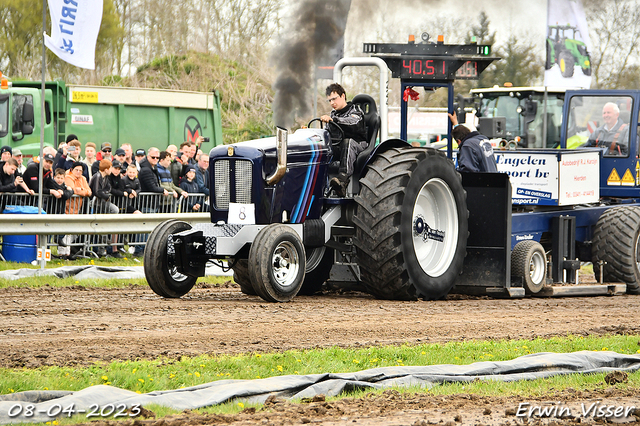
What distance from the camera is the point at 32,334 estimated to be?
23.1ft

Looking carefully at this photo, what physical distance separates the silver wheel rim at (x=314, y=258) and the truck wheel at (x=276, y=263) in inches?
37.2

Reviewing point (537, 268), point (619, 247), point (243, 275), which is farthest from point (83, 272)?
point (619, 247)

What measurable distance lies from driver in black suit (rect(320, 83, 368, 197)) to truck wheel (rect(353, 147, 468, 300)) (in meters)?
0.30

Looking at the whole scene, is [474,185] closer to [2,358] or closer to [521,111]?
[2,358]

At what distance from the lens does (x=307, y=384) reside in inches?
204

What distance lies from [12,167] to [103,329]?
7.63 metres

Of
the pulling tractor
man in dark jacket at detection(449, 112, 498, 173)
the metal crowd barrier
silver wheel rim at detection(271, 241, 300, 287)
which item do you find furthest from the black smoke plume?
silver wheel rim at detection(271, 241, 300, 287)

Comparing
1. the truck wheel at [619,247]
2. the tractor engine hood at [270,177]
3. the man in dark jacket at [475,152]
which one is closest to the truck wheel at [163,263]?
the tractor engine hood at [270,177]

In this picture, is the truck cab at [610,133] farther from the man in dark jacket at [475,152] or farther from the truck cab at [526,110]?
the truck cab at [526,110]

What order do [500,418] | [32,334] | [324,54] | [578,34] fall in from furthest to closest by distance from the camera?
[578,34] < [324,54] < [32,334] < [500,418]

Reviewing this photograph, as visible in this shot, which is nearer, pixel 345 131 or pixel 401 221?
pixel 401 221

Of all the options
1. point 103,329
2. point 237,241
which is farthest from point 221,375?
point 237,241

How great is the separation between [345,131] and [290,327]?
10.6 ft

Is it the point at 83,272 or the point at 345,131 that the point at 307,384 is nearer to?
the point at 345,131
